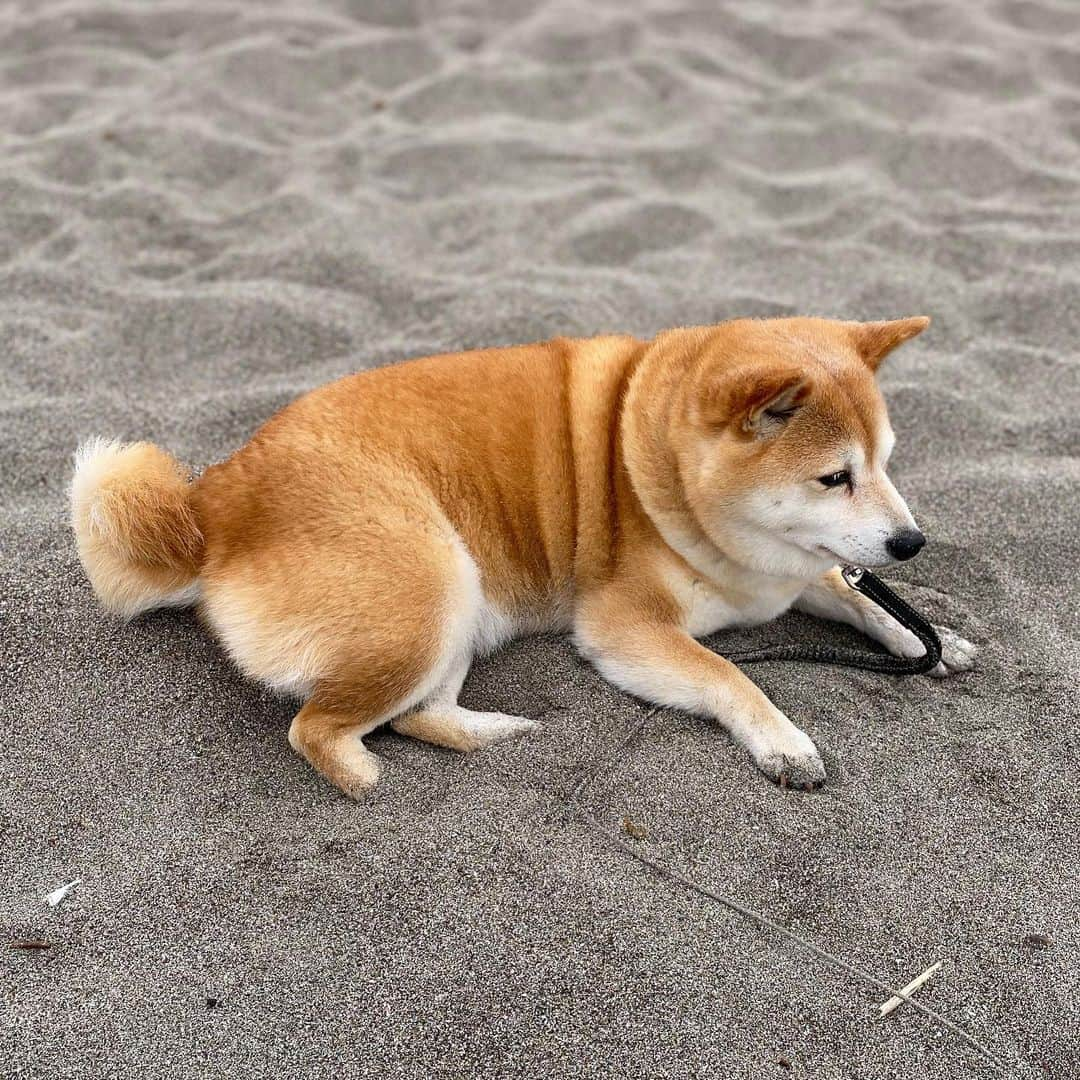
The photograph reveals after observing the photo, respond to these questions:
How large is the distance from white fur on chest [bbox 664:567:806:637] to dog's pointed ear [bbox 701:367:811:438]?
406mm

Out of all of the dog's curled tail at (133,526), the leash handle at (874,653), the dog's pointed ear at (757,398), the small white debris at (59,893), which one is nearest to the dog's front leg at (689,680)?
the leash handle at (874,653)

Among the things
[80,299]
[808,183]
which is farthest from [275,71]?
[808,183]

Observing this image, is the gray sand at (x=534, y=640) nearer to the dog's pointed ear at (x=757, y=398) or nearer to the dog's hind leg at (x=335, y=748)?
the dog's hind leg at (x=335, y=748)

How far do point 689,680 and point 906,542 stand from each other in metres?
0.55

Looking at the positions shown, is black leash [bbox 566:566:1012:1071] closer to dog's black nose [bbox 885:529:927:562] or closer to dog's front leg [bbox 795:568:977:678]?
dog's front leg [bbox 795:568:977:678]

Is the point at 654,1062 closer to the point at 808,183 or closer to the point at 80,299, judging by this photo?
the point at 80,299

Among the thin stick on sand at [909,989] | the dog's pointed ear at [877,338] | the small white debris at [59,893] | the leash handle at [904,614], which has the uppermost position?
the dog's pointed ear at [877,338]

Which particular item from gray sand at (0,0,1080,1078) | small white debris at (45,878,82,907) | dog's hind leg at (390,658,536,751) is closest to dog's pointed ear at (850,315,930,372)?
gray sand at (0,0,1080,1078)

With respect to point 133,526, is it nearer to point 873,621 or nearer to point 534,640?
point 534,640

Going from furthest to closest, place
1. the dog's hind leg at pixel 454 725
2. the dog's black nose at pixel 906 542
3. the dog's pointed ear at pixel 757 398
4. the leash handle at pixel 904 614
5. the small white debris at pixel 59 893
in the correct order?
the leash handle at pixel 904 614, the dog's hind leg at pixel 454 725, the dog's black nose at pixel 906 542, the dog's pointed ear at pixel 757 398, the small white debris at pixel 59 893

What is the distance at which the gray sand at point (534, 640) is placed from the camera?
5.96 feet

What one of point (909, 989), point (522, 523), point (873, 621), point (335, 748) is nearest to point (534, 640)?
point (522, 523)

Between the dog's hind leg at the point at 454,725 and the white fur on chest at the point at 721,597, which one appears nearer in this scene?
the dog's hind leg at the point at 454,725

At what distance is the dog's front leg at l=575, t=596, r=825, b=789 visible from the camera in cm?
224
